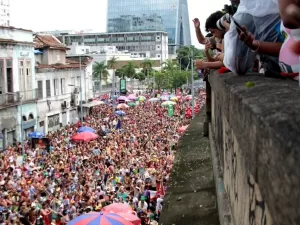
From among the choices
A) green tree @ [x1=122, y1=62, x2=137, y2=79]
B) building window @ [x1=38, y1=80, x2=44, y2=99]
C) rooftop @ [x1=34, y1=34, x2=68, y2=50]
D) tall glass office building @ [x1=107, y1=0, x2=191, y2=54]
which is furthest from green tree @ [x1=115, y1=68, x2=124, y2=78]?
tall glass office building @ [x1=107, y1=0, x2=191, y2=54]

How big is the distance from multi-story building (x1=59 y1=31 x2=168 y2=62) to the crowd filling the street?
110813 mm

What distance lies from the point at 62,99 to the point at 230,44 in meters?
40.2

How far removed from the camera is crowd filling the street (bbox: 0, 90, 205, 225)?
530 inches

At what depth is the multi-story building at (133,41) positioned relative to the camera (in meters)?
142

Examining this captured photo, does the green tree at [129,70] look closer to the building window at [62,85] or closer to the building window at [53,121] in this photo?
the building window at [62,85]

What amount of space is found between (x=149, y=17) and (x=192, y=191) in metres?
167

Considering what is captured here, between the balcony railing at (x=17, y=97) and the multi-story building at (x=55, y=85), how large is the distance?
4.34ft

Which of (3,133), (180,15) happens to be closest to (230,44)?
(3,133)

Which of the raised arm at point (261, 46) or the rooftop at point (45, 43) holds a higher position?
the rooftop at point (45, 43)

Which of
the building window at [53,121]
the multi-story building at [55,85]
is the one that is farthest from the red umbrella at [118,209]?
the building window at [53,121]

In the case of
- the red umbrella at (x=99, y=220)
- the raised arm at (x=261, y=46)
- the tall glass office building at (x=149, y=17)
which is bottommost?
the red umbrella at (x=99, y=220)

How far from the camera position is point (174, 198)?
7727mm

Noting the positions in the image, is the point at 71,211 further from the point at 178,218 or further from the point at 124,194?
the point at 178,218

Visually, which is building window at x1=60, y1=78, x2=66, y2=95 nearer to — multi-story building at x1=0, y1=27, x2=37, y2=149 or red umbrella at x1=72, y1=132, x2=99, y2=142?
multi-story building at x1=0, y1=27, x2=37, y2=149
